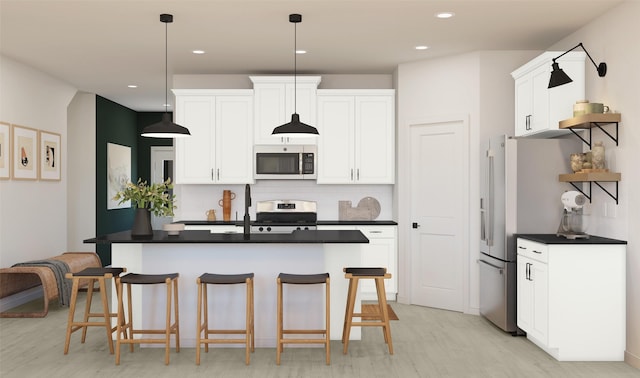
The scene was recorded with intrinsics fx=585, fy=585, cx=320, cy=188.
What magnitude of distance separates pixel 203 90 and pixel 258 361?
3.67 metres

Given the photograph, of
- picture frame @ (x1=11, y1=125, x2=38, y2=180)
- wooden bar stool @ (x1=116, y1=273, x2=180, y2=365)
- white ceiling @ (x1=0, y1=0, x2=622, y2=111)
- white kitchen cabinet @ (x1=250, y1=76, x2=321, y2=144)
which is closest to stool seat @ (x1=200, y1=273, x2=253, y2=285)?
wooden bar stool @ (x1=116, y1=273, x2=180, y2=365)

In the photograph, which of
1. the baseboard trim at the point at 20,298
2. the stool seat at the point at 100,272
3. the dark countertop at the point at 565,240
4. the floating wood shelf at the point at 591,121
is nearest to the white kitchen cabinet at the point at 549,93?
the floating wood shelf at the point at 591,121

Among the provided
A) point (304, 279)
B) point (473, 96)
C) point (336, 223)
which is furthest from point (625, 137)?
point (336, 223)

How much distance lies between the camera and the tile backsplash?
7.36m

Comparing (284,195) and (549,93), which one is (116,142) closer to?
(284,195)

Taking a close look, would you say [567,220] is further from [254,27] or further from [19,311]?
[19,311]

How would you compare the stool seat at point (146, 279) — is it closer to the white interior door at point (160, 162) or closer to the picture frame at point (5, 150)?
the picture frame at point (5, 150)

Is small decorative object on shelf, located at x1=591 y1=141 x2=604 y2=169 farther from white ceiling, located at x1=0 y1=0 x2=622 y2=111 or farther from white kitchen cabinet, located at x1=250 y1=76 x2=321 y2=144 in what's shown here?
white kitchen cabinet, located at x1=250 y1=76 x2=321 y2=144

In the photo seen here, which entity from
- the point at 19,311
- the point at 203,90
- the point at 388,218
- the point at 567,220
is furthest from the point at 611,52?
the point at 19,311

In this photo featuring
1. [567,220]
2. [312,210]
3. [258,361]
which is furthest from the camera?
[312,210]

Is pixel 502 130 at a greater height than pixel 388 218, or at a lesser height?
greater

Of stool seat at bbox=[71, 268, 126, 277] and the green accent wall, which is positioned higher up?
the green accent wall

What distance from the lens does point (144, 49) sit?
6043 mm

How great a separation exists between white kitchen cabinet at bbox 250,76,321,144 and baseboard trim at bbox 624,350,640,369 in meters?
4.04
